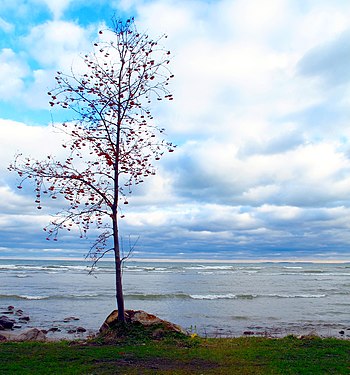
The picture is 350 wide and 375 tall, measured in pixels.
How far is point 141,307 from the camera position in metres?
26.9

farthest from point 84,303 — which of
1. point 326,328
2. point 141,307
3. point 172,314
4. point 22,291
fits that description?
point 326,328

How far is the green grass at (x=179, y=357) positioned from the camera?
8.55 m

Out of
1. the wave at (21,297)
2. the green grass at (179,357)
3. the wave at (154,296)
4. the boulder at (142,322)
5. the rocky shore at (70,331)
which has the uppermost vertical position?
the boulder at (142,322)

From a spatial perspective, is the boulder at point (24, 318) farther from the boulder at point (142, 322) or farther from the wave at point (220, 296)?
the wave at point (220, 296)

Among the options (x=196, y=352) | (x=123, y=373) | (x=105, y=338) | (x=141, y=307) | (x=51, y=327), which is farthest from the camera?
(x=141, y=307)

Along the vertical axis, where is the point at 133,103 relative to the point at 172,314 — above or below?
above

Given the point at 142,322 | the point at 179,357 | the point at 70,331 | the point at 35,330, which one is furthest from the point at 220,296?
the point at 179,357

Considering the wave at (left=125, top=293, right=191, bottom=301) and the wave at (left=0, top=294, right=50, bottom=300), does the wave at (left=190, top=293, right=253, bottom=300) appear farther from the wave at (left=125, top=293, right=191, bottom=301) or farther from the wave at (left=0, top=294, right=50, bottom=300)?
the wave at (left=0, top=294, right=50, bottom=300)

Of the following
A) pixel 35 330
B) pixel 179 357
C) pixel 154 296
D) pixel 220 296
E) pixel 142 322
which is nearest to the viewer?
pixel 179 357

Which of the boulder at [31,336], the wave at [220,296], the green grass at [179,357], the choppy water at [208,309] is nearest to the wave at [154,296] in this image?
the choppy water at [208,309]

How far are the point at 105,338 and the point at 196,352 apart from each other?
308 centimetres

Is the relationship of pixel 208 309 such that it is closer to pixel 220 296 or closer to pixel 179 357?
pixel 220 296

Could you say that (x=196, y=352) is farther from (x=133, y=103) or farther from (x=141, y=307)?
(x=141, y=307)

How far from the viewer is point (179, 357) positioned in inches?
384
